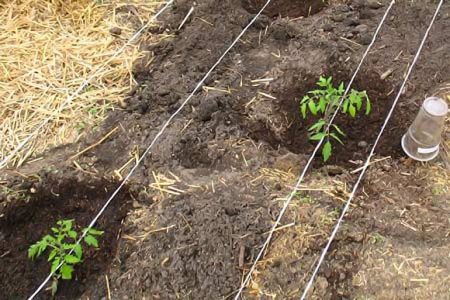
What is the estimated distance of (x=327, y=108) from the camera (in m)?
2.67

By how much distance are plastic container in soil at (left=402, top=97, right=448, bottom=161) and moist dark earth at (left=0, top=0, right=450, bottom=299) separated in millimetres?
71

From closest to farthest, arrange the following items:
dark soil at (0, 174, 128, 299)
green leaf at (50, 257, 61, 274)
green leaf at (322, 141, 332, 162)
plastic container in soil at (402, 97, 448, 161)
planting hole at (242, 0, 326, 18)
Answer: green leaf at (50, 257, 61, 274) < dark soil at (0, 174, 128, 299) < plastic container in soil at (402, 97, 448, 161) < green leaf at (322, 141, 332, 162) < planting hole at (242, 0, 326, 18)

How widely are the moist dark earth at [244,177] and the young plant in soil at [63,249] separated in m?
0.06

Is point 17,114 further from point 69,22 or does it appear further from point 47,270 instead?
point 47,270

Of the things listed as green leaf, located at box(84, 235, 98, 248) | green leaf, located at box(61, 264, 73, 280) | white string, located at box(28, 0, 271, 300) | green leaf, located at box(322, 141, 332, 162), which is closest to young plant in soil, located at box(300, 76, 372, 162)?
green leaf, located at box(322, 141, 332, 162)

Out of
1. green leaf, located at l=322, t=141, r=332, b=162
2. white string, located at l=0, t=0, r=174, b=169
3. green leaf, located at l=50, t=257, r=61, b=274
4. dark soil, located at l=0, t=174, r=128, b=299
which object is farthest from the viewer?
white string, located at l=0, t=0, r=174, b=169

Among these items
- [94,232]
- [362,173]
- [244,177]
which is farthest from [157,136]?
[362,173]

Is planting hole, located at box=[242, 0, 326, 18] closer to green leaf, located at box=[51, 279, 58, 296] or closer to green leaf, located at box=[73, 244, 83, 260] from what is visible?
green leaf, located at box=[73, 244, 83, 260]

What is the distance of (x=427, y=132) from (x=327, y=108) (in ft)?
1.62

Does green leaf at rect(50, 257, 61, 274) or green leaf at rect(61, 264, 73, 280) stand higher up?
green leaf at rect(50, 257, 61, 274)

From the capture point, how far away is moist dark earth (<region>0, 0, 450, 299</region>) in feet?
7.24

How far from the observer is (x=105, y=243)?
234cm

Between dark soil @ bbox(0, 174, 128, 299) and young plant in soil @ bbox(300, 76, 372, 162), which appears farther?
young plant in soil @ bbox(300, 76, 372, 162)

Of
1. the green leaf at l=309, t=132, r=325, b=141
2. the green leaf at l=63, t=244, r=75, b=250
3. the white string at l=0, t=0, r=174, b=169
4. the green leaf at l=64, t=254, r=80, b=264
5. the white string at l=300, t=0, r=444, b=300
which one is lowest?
the white string at l=300, t=0, r=444, b=300
